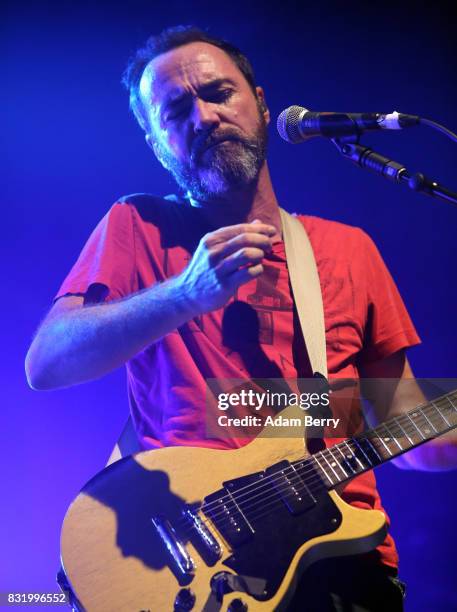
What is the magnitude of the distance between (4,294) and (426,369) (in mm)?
1723

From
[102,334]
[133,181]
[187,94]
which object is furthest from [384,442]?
[133,181]

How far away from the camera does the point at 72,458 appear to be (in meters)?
2.19

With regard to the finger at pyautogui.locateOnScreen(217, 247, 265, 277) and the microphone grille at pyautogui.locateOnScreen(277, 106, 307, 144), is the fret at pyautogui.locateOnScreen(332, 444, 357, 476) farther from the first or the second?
the microphone grille at pyautogui.locateOnScreen(277, 106, 307, 144)

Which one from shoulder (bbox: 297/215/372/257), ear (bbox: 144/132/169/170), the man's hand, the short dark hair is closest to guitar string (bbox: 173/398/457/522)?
the man's hand

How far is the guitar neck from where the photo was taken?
1.44 meters

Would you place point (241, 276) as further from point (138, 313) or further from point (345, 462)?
point (345, 462)

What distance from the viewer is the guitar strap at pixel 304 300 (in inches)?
63.4

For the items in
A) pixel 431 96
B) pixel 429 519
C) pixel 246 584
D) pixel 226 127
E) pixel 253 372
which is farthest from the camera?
pixel 431 96

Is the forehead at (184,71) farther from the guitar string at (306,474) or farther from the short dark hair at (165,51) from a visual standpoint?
the guitar string at (306,474)

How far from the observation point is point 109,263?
5.22ft

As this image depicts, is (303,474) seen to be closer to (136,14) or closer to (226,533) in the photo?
(226,533)

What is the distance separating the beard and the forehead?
21cm

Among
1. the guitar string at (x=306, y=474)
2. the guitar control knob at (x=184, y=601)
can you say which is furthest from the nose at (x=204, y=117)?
the guitar control knob at (x=184, y=601)

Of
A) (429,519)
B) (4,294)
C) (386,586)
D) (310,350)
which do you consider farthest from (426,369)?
(4,294)
